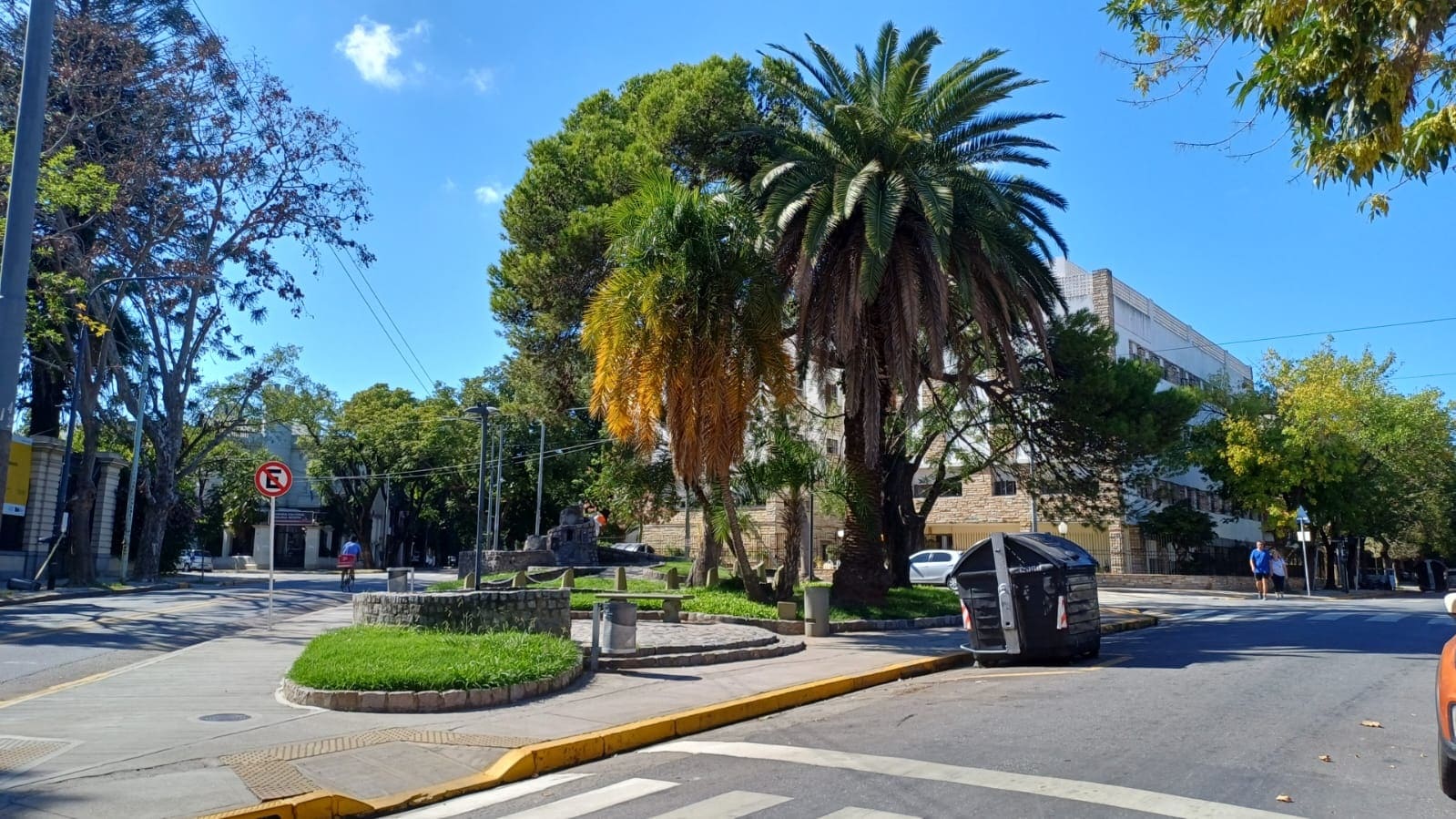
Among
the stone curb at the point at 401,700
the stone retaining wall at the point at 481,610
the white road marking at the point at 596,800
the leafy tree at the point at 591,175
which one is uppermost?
the leafy tree at the point at 591,175

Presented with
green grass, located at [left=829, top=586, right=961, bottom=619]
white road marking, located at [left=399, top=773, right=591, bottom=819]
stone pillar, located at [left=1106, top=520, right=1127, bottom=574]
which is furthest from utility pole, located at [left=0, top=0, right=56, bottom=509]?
stone pillar, located at [left=1106, top=520, right=1127, bottom=574]

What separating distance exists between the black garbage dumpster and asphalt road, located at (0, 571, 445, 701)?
11314 millimetres

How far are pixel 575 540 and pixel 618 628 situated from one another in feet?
83.1

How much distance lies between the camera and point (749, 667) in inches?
523

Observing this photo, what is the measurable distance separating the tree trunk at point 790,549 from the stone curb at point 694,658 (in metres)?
5.51

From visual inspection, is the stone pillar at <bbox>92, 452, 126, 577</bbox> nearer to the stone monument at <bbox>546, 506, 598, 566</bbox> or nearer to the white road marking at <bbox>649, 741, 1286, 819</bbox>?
the stone monument at <bbox>546, 506, 598, 566</bbox>

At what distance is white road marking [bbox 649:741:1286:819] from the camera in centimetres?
611

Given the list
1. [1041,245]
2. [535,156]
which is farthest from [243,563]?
[1041,245]

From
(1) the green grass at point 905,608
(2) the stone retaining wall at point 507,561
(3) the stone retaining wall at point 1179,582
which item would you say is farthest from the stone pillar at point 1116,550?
Answer: (2) the stone retaining wall at point 507,561

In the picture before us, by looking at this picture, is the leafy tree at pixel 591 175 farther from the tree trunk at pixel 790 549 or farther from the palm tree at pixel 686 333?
the tree trunk at pixel 790 549

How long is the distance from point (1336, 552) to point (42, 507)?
52.0 metres

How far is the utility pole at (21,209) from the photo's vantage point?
7.82 m

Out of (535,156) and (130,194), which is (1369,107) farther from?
(130,194)

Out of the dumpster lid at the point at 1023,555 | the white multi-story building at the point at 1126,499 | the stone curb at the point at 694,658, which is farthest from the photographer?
the white multi-story building at the point at 1126,499
